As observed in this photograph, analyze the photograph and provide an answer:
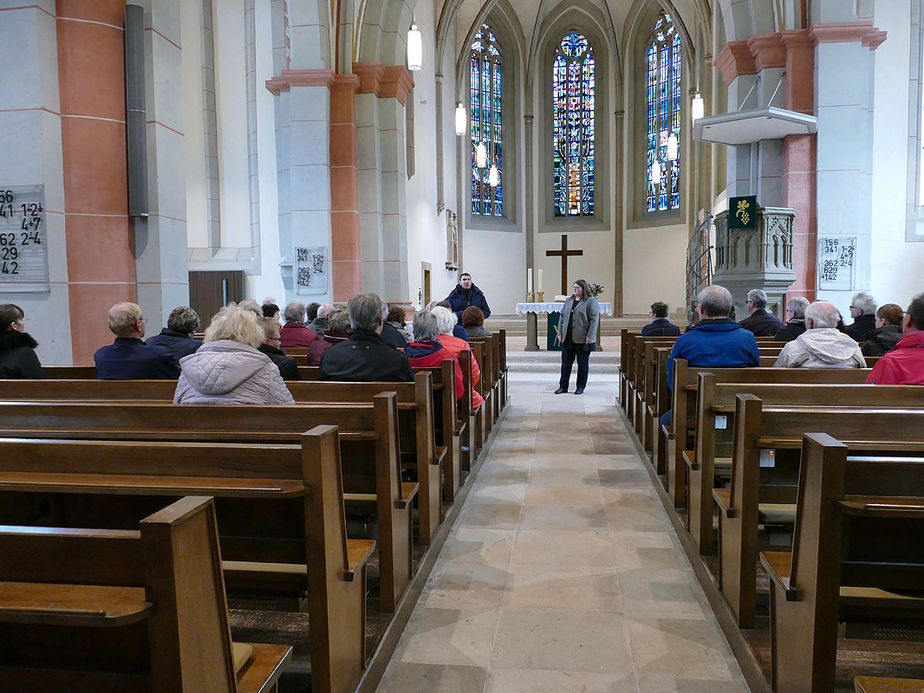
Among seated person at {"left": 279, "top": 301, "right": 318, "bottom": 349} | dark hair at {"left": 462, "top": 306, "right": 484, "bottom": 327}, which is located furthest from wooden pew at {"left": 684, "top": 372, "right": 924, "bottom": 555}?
dark hair at {"left": 462, "top": 306, "right": 484, "bottom": 327}

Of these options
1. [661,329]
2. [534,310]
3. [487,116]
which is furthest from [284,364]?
[487,116]

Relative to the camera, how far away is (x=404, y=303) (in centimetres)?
1144

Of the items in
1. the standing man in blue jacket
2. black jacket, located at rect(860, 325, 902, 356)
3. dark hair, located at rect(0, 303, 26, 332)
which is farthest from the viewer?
the standing man in blue jacket

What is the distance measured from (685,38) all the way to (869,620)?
17459mm

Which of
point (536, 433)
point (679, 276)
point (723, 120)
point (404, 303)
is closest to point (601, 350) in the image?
→ point (404, 303)

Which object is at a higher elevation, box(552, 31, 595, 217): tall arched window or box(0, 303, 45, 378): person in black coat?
box(552, 31, 595, 217): tall arched window

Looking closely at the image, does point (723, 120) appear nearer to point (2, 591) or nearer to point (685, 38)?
point (2, 591)

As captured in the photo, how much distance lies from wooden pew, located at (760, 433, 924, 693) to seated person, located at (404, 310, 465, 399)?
273 cm

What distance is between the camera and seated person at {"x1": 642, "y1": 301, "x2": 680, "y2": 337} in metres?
7.12

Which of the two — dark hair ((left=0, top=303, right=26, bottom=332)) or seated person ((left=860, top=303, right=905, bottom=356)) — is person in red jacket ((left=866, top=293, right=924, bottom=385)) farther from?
dark hair ((left=0, top=303, right=26, bottom=332))

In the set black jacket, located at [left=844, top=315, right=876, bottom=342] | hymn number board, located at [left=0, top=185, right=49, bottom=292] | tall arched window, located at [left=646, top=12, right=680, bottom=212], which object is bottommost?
black jacket, located at [left=844, top=315, right=876, bottom=342]

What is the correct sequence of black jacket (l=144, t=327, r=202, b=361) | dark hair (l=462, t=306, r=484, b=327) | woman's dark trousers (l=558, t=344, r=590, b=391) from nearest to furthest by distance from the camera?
black jacket (l=144, t=327, r=202, b=361)
dark hair (l=462, t=306, r=484, b=327)
woman's dark trousers (l=558, t=344, r=590, b=391)

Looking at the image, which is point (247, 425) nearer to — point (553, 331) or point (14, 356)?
point (14, 356)

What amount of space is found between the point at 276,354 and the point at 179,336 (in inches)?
24.9
